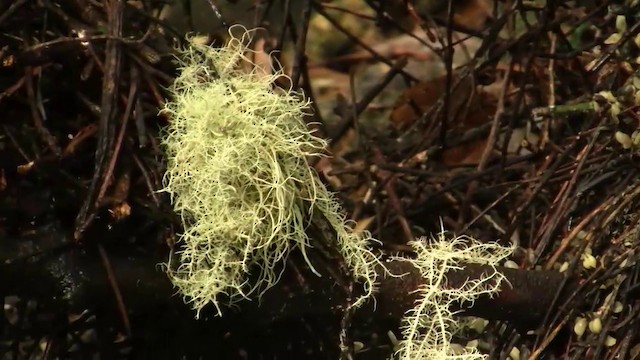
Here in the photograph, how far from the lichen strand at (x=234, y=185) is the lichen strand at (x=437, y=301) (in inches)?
5.5

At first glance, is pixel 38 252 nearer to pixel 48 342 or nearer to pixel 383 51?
pixel 48 342

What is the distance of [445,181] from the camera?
1161 millimetres

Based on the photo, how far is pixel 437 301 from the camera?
874 millimetres

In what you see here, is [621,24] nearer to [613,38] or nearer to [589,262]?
[613,38]

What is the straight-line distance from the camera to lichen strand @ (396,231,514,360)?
2.82ft

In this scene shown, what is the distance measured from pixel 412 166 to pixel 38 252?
1.96 ft

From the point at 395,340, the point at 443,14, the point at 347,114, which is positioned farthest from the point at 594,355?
the point at 443,14

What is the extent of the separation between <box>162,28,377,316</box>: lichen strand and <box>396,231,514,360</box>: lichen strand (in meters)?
0.14

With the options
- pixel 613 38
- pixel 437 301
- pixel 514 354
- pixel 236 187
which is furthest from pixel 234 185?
pixel 613 38

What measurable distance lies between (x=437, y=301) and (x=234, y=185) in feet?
0.82

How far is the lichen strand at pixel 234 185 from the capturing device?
77cm

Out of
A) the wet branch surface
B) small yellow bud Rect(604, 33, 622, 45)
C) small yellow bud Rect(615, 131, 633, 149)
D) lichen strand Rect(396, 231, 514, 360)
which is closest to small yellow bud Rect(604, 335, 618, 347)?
the wet branch surface

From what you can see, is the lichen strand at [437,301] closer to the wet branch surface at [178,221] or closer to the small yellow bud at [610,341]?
the wet branch surface at [178,221]

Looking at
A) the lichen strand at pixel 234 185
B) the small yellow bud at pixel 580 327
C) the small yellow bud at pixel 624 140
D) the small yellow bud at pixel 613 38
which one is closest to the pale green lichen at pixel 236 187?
the lichen strand at pixel 234 185
